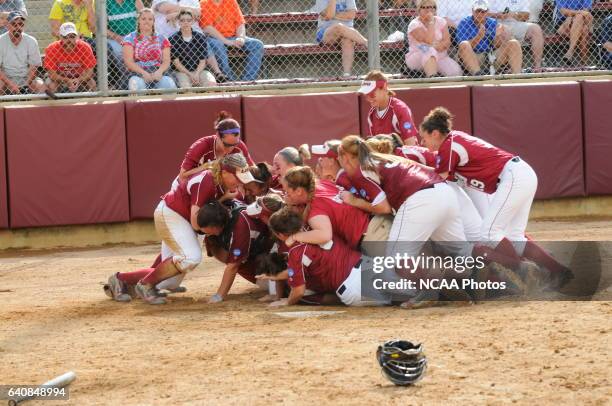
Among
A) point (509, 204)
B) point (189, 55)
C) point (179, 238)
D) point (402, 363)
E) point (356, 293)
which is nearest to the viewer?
point (402, 363)

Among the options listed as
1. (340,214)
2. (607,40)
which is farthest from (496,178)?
(607,40)

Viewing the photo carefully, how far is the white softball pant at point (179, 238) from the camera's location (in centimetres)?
882

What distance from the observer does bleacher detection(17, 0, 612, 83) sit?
13.9 meters

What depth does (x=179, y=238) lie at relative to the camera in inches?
349

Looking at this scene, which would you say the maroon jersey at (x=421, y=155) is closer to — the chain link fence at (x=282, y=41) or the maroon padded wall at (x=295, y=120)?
the maroon padded wall at (x=295, y=120)

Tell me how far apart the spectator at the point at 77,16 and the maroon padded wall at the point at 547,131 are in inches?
214

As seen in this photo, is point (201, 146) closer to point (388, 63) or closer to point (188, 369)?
point (188, 369)

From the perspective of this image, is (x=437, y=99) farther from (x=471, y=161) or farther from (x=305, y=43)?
(x=471, y=161)

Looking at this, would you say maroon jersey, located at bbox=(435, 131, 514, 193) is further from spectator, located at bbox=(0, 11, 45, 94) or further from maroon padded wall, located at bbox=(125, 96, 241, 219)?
spectator, located at bbox=(0, 11, 45, 94)

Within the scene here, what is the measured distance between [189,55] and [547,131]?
15.8 feet

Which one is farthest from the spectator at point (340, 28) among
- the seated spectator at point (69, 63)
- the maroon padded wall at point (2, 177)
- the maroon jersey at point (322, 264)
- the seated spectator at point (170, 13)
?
the maroon jersey at point (322, 264)

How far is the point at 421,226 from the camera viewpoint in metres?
8.13

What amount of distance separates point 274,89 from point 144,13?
76.7 inches

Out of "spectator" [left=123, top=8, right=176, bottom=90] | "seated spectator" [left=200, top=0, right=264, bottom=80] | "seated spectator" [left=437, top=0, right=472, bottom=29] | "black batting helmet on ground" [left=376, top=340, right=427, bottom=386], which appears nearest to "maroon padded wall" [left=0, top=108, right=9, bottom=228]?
"spectator" [left=123, top=8, right=176, bottom=90]
